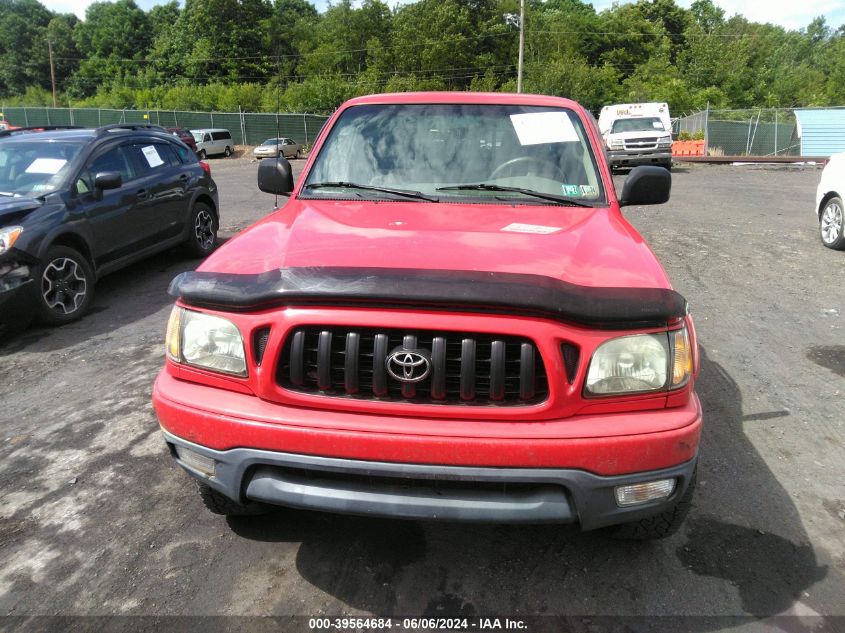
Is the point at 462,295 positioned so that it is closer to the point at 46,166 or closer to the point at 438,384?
the point at 438,384

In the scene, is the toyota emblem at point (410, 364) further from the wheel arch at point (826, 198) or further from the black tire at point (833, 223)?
the wheel arch at point (826, 198)

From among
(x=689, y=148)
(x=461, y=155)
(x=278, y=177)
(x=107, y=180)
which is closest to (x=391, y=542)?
(x=461, y=155)

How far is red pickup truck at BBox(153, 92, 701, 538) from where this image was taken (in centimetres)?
204

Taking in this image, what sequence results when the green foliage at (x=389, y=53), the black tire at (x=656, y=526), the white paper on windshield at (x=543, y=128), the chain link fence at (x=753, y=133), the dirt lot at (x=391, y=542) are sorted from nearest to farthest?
the dirt lot at (x=391, y=542) < the black tire at (x=656, y=526) < the white paper on windshield at (x=543, y=128) < the chain link fence at (x=753, y=133) < the green foliage at (x=389, y=53)

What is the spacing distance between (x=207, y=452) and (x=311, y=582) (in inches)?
27.8

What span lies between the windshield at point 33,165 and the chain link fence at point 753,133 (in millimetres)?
29434

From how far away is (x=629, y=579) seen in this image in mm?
2506

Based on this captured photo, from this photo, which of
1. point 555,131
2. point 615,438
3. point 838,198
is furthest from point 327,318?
point 838,198

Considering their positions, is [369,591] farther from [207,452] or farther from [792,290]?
[792,290]

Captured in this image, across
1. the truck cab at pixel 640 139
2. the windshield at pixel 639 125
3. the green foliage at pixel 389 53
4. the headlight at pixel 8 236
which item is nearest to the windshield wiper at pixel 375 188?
the headlight at pixel 8 236

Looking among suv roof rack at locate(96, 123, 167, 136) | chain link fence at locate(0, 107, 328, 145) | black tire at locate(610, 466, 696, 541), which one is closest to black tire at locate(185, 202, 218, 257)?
suv roof rack at locate(96, 123, 167, 136)

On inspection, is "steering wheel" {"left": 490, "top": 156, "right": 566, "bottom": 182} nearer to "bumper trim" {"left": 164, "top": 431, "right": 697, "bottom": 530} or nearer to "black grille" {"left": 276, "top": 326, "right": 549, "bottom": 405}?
"black grille" {"left": 276, "top": 326, "right": 549, "bottom": 405}

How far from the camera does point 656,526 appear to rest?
8.32 ft

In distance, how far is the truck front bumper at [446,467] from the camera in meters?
2.01
